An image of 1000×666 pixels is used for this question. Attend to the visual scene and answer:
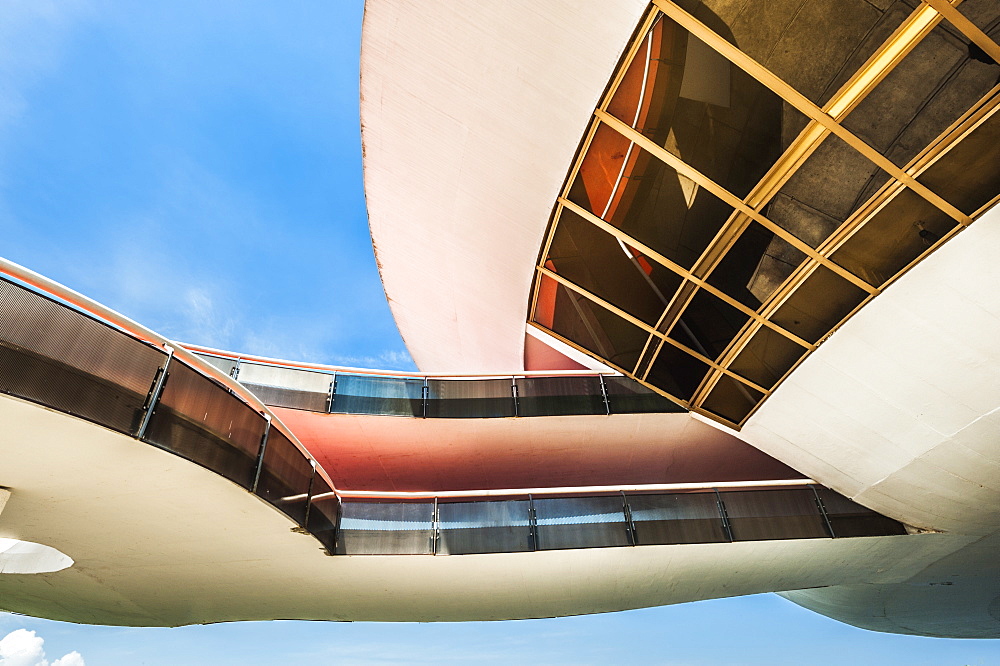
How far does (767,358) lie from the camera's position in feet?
34.2

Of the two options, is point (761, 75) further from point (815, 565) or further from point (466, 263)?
point (815, 565)

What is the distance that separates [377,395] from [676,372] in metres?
7.79

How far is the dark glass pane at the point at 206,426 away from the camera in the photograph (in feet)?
22.8

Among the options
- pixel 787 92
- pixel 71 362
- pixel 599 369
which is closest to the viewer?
pixel 71 362

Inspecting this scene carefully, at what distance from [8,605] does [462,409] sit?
1173 centimetres

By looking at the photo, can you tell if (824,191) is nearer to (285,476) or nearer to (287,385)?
(285,476)

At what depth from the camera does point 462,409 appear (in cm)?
1455

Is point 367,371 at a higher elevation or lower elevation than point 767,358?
higher

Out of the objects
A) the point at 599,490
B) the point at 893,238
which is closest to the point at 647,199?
the point at 893,238

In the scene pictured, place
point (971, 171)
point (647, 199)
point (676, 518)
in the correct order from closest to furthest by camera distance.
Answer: point (971, 171) < point (647, 199) < point (676, 518)

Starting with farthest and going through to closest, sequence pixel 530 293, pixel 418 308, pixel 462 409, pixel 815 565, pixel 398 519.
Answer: pixel 418 308 → pixel 462 409 → pixel 815 565 → pixel 530 293 → pixel 398 519

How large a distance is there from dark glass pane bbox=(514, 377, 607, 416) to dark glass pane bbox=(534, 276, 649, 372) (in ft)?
9.89

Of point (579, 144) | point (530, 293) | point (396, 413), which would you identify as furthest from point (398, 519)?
point (579, 144)

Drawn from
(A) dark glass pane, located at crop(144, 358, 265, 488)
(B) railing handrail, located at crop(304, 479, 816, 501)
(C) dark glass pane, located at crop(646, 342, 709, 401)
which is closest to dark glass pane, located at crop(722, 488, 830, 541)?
(B) railing handrail, located at crop(304, 479, 816, 501)
